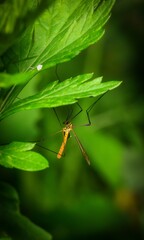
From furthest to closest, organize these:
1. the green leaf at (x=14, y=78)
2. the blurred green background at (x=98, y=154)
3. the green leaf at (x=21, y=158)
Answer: the blurred green background at (x=98, y=154) < the green leaf at (x=21, y=158) < the green leaf at (x=14, y=78)

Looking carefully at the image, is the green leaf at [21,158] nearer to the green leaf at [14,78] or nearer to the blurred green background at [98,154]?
the green leaf at [14,78]

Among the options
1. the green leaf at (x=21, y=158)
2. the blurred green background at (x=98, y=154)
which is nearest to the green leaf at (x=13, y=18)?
the green leaf at (x=21, y=158)

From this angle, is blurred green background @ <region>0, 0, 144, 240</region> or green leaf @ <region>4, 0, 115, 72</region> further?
blurred green background @ <region>0, 0, 144, 240</region>

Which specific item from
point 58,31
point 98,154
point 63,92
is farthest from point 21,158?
point 98,154

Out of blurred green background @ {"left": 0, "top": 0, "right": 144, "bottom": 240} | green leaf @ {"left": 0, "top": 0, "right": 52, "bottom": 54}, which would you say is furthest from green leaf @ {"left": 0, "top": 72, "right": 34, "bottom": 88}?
blurred green background @ {"left": 0, "top": 0, "right": 144, "bottom": 240}

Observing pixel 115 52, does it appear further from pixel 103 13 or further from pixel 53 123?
pixel 103 13

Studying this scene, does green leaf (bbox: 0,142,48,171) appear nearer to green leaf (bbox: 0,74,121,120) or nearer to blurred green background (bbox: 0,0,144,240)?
green leaf (bbox: 0,74,121,120)

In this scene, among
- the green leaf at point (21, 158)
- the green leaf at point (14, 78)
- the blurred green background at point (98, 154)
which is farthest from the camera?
the blurred green background at point (98, 154)
